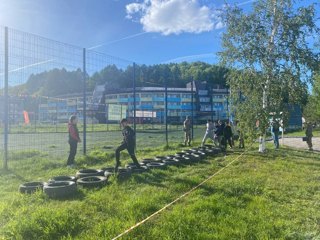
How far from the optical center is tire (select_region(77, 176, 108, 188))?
24.9ft

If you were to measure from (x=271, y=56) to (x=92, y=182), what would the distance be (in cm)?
1090

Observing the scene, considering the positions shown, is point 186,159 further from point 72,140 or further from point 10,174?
point 10,174

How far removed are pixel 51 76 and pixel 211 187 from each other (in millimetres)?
7375

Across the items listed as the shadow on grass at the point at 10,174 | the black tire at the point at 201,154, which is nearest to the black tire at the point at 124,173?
the shadow on grass at the point at 10,174

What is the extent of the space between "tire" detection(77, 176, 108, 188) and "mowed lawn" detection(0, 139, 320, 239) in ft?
0.65

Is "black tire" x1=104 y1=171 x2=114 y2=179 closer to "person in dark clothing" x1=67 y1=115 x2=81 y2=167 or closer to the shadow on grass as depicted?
the shadow on grass

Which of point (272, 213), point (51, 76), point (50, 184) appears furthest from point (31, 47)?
point (272, 213)

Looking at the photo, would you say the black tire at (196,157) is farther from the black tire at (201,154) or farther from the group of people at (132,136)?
the group of people at (132,136)

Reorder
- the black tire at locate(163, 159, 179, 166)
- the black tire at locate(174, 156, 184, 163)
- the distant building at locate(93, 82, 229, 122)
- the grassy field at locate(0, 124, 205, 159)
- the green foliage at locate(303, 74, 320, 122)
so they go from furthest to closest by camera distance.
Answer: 1. the green foliage at locate(303, 74, 320, 122)
2. the distant building at locate(93, 82, 229, 122)
3. the grassy field at locate(0, 124, 205, 159)
4. the black tire at locate(174, 156, 184, 163)
5. the black tire at locate(163, 159, 179, 166)

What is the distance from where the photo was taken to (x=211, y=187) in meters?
7.62

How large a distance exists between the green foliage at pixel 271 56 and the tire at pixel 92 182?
8968mm

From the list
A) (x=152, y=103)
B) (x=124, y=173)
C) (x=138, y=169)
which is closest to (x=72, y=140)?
(x=138, y=169)

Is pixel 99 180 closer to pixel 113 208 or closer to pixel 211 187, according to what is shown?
pixel 113 208

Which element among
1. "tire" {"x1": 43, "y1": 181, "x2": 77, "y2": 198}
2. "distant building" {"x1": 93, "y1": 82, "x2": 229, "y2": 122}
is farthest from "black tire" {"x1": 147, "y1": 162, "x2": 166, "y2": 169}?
"distant building" {"x1": 93, "y1": 82, "x2": 229, "y2": 122}
